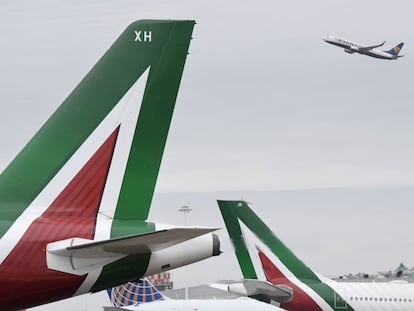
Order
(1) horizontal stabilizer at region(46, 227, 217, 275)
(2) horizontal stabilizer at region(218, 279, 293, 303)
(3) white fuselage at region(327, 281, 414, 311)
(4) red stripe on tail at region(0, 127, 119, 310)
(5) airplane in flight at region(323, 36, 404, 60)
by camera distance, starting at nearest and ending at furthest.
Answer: (1) horizontal stabilizer at region(46, 227, 217, 275) → (4) red stripe on tail at region(0, 127, 119, 310) → (2) horizontal stabilizer at region(218, 279, 293, 303) → (3) white fuselage at region(327, 281, 414, 311) → (5) airplane in flight at region(323, 36, 404, 60)

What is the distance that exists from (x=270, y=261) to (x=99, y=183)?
35.1 m

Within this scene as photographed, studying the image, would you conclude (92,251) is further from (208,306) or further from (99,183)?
(208,306)

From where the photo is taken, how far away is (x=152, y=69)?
14102 millimetres

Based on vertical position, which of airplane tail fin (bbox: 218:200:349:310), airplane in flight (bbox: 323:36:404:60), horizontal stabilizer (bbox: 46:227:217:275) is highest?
airplane in flight (bbox: 323:36:404:60)

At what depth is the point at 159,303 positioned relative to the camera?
4828cm

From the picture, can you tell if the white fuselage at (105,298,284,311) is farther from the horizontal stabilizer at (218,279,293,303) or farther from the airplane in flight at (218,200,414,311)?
the airplane in flight at (218,200,414,311)

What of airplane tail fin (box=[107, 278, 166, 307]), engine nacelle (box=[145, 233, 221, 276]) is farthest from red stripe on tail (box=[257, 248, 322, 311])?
engine nacelle (box=[145, 233, 221, 276])

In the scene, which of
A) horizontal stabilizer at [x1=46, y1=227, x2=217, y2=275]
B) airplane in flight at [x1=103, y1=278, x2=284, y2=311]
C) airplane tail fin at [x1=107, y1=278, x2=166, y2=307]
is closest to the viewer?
horizontal stabilizer at [x1=46, y1=227, x2=217, y2=275]

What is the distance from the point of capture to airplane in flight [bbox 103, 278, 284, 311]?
44.8m

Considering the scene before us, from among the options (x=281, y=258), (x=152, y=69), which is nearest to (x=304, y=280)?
(x=281, y=258)

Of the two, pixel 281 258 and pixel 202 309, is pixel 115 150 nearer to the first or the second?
pixel 202 309

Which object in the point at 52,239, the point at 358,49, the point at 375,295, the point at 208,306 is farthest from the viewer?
the point at 358,49

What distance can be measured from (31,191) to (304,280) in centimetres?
3573

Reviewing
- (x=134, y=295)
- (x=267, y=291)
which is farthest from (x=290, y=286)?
(x=134, y=295)
